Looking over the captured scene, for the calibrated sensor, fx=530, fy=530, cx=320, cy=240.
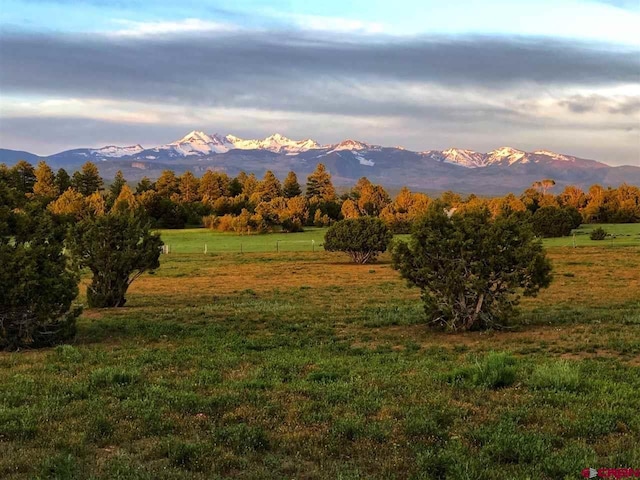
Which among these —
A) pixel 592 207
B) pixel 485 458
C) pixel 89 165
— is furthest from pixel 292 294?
pixel 89 165

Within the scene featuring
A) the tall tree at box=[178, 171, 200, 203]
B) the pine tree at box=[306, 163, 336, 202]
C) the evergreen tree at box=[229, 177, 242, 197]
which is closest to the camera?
the tall tree at box=[178, 171, 200, 203]

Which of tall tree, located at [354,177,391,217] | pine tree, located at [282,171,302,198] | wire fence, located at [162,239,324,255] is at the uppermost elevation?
pine tree, located at [282,171,302,198]

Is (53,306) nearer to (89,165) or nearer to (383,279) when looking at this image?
(383,279)

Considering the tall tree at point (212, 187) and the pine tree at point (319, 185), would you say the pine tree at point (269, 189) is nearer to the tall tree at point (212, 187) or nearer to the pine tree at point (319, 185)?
the tall tree at point (212, 187)

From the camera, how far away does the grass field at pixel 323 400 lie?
5516 mm

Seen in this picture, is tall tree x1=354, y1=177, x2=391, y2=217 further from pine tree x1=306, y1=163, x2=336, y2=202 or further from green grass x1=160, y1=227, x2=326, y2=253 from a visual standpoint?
green grass x1=160, y1=227, x2=326, y2=253

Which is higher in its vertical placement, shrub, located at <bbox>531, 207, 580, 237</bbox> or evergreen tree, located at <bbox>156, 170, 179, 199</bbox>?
evergreen tree, located at <bbox>156, 170, 179, 199</bbox>

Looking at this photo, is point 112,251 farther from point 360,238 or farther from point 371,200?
point 371,200

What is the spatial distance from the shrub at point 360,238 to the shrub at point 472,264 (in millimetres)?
29280

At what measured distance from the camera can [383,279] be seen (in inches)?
1251

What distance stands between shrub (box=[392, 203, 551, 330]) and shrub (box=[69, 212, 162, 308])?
10607 millimetres

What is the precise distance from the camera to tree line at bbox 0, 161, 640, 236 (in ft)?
295

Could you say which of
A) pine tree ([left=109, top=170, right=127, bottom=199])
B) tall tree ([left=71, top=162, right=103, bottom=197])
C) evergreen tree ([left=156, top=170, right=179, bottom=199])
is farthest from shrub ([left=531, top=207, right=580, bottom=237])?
tall tree ([left=71, top=162, right=103, bottom=197])

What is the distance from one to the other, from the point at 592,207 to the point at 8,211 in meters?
114
